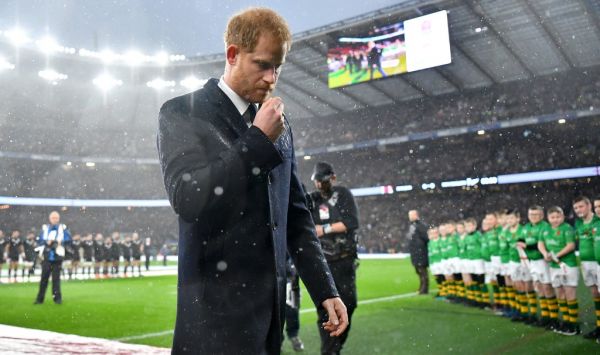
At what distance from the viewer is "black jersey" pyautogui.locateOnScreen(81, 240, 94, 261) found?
70.2 feet

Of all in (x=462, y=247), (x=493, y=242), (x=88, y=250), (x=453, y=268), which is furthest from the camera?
(x=88, y=250)

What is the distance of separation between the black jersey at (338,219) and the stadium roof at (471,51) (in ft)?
70.8

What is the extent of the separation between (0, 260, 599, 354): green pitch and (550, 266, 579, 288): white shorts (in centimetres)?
76

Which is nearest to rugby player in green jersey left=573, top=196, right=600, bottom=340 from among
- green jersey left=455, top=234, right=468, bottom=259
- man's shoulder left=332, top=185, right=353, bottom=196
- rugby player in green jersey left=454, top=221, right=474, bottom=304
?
rugby player in green jersey left=454, top=221, right=474, bottom=304

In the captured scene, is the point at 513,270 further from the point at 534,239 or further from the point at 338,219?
the point at 338,219

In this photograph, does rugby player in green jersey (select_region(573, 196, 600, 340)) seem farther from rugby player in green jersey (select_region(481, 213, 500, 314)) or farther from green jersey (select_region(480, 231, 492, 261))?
green jersey (select_region(480, 231, 492, 261))

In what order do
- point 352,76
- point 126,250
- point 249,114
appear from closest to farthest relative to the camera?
point 249,114 < point 126,250 < point 352,76

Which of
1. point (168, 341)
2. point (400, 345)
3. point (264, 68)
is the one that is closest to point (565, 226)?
point (400, 345)

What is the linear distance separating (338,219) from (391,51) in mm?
24783

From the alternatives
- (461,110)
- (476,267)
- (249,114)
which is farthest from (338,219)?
(461,110)

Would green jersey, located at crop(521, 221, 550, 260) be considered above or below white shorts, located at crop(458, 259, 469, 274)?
above

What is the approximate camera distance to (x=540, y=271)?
782cm

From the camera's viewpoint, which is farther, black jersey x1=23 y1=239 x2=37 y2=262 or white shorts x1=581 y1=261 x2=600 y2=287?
black jersey x1=23 y1=239 x2=37 y2=262

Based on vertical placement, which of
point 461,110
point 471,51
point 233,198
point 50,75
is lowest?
point 233,198
